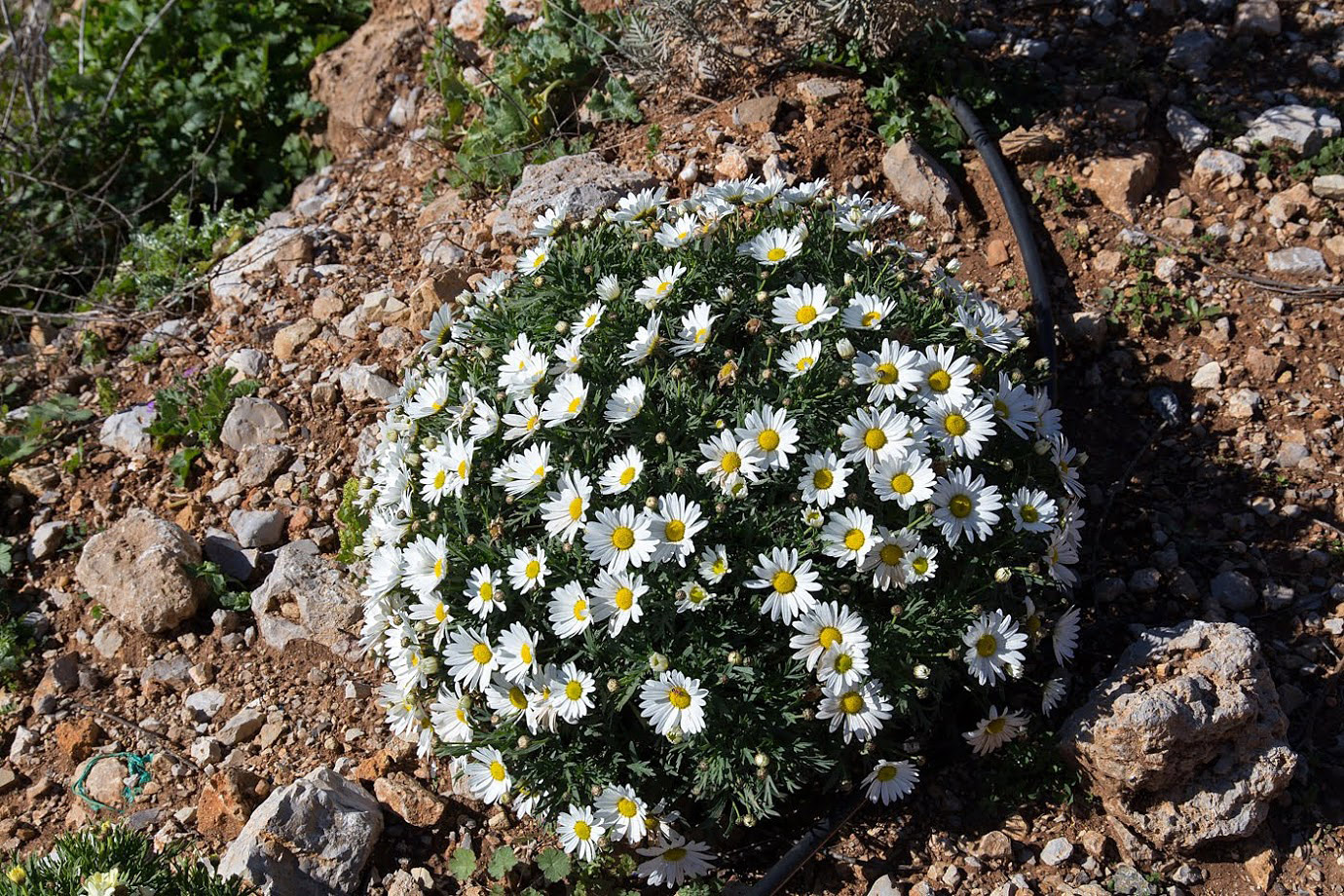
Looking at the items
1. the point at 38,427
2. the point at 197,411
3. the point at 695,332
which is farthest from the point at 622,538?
the point at 38,427

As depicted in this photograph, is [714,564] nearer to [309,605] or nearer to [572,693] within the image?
[572,693]

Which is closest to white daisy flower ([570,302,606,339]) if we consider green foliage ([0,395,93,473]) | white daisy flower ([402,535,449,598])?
white daisy flower ([402,535,449,598])

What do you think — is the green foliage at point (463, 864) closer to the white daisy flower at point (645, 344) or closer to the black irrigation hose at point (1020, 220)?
the white daisy flower at point (645, 344)

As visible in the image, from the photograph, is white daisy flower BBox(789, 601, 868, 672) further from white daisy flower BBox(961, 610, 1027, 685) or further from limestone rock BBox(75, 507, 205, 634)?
limestone rock BBox(75, 507, 205, 634)

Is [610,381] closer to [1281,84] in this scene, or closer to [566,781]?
[566,781]

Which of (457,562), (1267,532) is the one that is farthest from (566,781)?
(1267,532)
